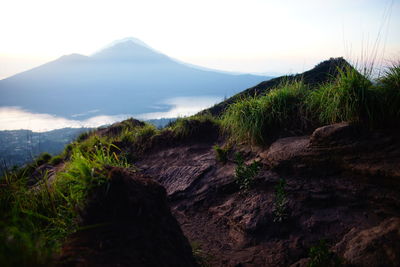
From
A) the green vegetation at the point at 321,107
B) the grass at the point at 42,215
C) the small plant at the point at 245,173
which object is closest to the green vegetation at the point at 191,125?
the green vegetation at the point at 321,107

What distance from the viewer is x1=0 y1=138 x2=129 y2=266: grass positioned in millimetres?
1956

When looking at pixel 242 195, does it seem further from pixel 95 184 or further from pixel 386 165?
pixel 95 184

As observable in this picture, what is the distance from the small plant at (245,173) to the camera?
593 cm

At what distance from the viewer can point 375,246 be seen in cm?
339

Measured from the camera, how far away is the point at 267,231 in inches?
196

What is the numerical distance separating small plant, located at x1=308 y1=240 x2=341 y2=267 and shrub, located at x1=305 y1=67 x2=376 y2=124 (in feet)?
7.67

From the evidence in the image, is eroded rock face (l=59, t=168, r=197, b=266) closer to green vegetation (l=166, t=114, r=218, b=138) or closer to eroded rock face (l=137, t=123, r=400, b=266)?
eroded rock face (l=137, t=123, r=400, b=266)

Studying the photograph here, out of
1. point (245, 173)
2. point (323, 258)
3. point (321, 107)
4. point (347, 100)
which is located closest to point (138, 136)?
point (245, 173)

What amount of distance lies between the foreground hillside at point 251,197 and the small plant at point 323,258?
14 mm

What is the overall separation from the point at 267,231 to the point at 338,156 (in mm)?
1850

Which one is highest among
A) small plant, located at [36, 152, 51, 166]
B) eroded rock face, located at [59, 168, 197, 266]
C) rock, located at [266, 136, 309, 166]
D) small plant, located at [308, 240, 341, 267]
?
rock, located at [266, 136, 309, 166]

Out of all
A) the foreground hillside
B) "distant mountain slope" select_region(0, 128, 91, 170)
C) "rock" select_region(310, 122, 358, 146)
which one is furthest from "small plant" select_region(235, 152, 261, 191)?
"distant mountain slope" select_region(0, 128, 91, 170)

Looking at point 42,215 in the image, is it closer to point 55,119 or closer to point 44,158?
point 44,158

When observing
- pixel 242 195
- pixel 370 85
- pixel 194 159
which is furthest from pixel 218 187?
pixel 370 85
